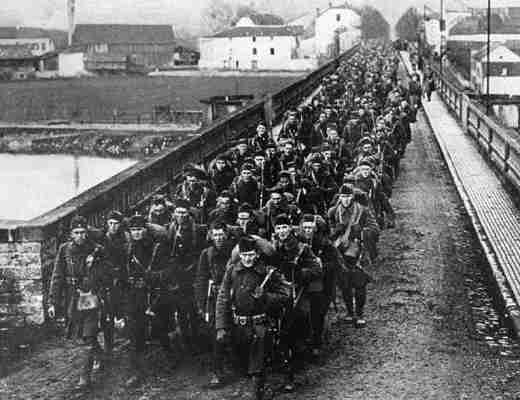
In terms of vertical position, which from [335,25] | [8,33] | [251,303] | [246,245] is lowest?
[251,303]

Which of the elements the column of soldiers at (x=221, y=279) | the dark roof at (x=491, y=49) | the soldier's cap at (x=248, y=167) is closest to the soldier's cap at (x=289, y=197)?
the column of soldiers at (x=221, y=279)

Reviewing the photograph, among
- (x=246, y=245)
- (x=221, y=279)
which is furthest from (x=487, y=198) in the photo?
(x=246, y=245)

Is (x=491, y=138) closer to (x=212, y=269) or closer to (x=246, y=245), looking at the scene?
(x=212, y=269)

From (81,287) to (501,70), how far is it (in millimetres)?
49864

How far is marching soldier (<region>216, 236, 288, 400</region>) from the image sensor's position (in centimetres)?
733

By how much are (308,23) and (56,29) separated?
46018 millimetres

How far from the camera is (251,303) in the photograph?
734 cm

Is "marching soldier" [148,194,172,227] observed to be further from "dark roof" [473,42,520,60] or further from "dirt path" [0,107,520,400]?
"dark roof" [473,42,520,60]

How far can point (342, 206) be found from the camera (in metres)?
10.4

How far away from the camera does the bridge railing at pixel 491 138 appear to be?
1627cm

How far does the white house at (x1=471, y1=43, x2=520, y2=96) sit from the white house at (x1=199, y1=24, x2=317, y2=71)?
58.1 m

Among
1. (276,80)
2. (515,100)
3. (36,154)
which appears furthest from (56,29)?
(515,100)

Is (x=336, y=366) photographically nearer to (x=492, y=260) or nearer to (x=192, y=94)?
(x=492, y=260)

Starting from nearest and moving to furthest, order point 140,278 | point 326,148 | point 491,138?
1. point 140,278
2. point 326,148
3. point 491,138
